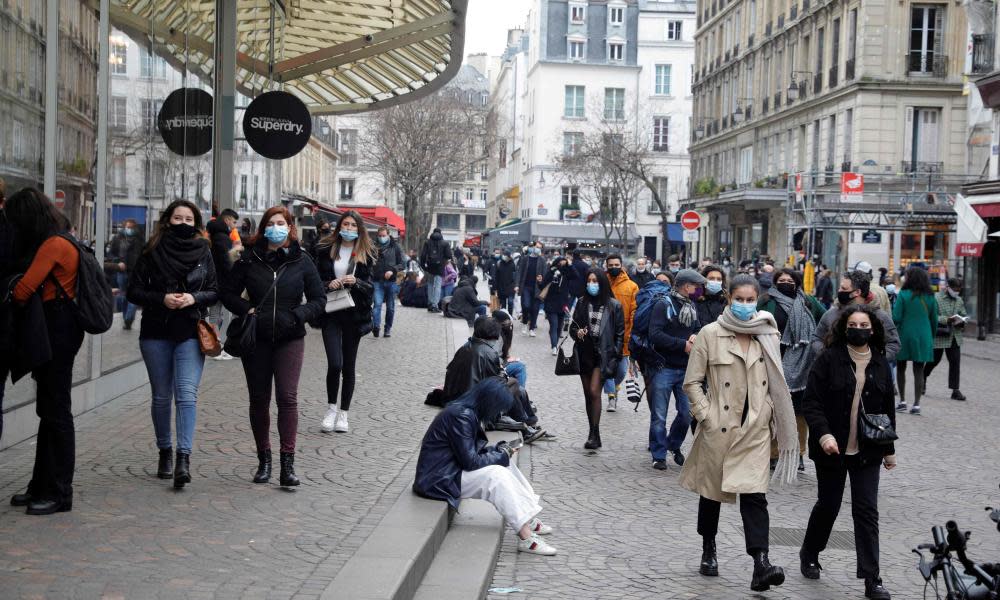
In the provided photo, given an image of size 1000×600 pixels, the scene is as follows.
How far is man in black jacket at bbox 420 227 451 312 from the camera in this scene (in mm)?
26359

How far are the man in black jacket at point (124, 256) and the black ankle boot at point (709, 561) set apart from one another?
6489 mm

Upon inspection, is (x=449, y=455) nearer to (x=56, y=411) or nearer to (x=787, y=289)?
(x=56, y=411)

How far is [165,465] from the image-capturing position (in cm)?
773

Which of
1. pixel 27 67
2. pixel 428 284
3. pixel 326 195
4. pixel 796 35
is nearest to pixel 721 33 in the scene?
pixel 796 35

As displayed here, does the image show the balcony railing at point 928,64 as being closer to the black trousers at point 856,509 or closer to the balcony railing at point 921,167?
the balcony railing at point 921,167

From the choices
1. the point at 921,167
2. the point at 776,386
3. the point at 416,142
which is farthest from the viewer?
the point at 416,142

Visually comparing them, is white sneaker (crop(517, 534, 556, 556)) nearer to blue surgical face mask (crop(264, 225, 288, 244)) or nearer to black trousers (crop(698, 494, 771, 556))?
black trousers (crop(698, 494, 771, 556))

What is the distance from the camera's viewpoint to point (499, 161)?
373 feet

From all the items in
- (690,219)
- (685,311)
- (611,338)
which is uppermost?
(690,219)

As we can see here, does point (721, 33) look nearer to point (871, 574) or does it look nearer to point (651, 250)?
point (651, 250)

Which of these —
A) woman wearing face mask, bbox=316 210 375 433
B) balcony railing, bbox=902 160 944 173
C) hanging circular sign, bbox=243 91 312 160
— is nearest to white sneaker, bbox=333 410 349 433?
woman wearing face mask, bbox=316 210 375 433

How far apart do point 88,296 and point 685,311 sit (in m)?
5.25

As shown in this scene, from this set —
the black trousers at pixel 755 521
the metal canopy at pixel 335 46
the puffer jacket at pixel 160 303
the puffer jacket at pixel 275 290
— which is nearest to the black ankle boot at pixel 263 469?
the puffer jacket at pixel 275 290

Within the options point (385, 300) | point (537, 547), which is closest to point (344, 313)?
point (537, 547)
